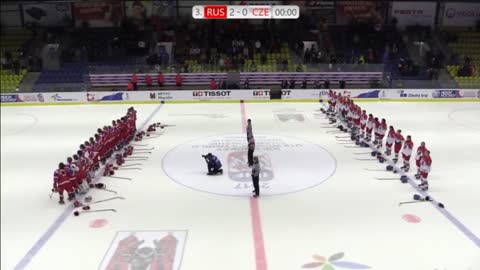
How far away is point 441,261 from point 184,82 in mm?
16521

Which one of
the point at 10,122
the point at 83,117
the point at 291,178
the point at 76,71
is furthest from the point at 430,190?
the point at 76,71

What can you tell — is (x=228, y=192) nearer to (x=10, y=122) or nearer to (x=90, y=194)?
(x=90, y=194)

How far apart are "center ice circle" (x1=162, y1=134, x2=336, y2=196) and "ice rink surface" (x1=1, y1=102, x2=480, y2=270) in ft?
0.10

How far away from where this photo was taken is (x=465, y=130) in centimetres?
1476

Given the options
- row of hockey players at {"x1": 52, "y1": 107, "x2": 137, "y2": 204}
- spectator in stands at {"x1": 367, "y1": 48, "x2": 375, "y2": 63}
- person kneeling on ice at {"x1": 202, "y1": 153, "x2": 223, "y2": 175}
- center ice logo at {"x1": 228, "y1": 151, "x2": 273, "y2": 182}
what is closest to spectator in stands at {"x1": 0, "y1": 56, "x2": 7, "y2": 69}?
row of hockey players at {"x1": 52, "y1": 107, "x2": 137, "y2": 204}

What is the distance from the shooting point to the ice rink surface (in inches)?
273

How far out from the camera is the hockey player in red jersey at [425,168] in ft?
30.7

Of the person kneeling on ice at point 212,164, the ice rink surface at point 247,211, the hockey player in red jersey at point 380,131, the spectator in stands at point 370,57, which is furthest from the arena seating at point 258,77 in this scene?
the person kneeling on ice at point 212,164

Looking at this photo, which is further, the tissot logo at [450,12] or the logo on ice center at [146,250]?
the tissot logo at [450,12]

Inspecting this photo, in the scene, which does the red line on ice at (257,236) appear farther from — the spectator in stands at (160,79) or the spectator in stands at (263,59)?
the spectator in stands at (263,59)

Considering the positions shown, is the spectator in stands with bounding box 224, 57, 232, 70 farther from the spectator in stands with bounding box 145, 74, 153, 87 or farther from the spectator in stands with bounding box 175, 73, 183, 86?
the spectator in stands with bounding box 145, 74, 153, 87

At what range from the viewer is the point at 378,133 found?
492 inches

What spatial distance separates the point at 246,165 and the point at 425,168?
415cm

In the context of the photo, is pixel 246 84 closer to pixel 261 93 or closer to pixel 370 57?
pixel 261 93
